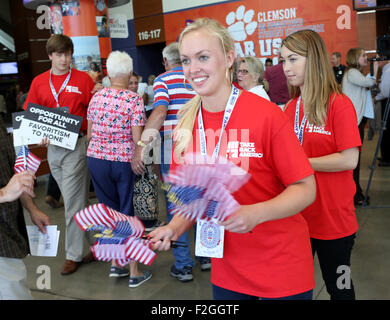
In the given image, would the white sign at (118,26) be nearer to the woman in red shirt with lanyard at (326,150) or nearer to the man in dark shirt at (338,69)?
the man in dark shirt at (338,69)

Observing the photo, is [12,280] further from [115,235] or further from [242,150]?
[242,150]

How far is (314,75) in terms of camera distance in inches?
71.5

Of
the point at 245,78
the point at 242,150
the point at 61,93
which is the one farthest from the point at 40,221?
the point at 245,78

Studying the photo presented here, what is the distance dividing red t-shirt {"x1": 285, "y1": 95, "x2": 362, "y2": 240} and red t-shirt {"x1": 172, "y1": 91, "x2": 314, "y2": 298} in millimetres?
464

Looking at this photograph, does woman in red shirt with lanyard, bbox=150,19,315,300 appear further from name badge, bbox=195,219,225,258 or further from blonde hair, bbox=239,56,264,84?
blonde hair, bbox=239,56,264,84

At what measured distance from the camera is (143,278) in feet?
10.3

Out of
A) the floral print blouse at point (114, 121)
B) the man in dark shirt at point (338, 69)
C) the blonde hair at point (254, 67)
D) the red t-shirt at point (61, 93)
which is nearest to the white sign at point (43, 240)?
the floral print blouse at point (114, 121)

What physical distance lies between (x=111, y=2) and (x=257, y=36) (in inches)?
208

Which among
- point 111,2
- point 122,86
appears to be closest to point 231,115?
point 122,86

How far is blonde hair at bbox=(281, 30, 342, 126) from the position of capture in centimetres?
180

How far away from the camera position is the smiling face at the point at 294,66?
1832mm

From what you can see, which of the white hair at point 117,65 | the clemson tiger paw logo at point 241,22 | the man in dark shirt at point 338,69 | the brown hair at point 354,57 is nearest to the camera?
the white hair at point 117,65

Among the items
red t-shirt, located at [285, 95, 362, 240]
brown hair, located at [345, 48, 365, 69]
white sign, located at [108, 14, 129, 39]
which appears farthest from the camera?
white sign, located at [108, 14, 129, 39]

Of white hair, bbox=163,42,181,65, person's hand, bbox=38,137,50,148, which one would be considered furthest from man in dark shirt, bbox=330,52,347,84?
person's hand, bbox=38,137,50,148
